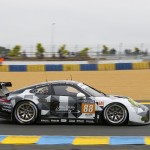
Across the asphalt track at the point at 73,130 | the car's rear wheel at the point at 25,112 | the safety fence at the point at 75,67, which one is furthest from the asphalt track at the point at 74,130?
the safety fence at the point at 75,67

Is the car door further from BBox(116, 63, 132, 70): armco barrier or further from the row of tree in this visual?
the row of tree

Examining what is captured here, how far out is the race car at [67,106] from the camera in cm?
993

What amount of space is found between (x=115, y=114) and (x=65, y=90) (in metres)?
1.36

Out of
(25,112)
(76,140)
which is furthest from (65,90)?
(76,140)

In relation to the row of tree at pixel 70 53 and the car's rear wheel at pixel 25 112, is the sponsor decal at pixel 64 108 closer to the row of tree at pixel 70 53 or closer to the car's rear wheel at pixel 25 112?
the car's rear wheel at pixel 25 112

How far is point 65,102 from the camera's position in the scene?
10.1 metres

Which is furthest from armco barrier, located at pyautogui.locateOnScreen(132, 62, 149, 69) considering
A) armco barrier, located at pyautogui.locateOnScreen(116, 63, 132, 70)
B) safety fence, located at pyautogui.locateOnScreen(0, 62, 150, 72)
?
armco barrier, located at pyautogui.locateOnScreen(116, 63, 132, 70)

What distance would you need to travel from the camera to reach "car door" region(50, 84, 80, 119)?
10.1 metres

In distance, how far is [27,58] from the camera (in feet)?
151

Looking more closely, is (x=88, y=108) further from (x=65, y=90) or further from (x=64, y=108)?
(x=65, y=90)

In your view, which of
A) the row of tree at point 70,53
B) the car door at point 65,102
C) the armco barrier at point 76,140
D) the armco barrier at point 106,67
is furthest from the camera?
the row of tree at point 70,53

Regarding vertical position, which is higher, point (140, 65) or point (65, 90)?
point (140, 65)

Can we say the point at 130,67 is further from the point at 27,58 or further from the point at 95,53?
the point at 27,58

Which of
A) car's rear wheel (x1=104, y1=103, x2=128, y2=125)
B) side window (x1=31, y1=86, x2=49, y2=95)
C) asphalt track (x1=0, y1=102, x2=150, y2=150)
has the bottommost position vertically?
asphalt track (x1=0, y1=102, x2=150, y2=150)
